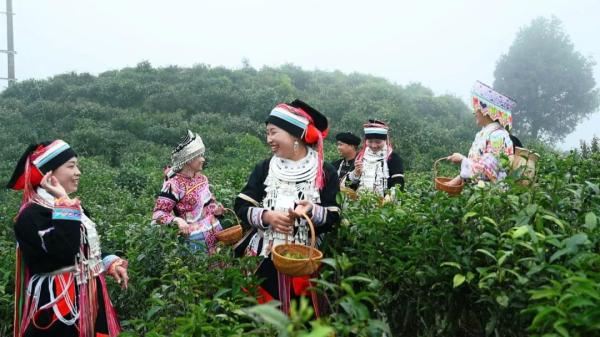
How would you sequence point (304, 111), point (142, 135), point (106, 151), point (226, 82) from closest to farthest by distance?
point (304, 111), point (106, 151), point (142, 135), point (226, 82)

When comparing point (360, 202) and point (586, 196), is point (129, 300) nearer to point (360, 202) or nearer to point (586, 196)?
point (360, 202)

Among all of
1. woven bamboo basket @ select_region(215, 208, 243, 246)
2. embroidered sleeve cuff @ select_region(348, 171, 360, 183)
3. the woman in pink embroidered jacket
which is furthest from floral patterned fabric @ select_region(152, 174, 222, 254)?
embroidered sleeve cuff @ select_region(348, 171, 360, 183)

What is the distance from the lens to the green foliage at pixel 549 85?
34.3 meters

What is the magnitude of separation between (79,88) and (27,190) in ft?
71.6

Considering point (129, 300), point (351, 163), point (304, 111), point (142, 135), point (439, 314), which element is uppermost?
point (142, 135)

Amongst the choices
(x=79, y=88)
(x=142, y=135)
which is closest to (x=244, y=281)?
(x=142, y=135)

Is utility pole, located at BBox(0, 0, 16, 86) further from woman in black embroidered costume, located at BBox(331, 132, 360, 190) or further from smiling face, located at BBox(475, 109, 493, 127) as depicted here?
smiling face, located at BBox(475, 109, 493, 127)

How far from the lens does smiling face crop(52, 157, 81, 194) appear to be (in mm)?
2672

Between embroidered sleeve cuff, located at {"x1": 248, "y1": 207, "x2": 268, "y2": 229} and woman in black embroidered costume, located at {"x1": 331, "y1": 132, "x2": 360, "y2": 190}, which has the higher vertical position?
woman in black embroidered costume, located at {"x1": 331, "y1": 132, "x2": 360, "y2": 190}

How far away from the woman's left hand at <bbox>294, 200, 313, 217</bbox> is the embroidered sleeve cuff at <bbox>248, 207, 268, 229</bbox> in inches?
8.4

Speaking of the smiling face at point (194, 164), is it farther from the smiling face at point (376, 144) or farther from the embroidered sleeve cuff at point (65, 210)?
the smiling face at point (376, 144)

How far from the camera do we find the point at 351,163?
6242 millimetres

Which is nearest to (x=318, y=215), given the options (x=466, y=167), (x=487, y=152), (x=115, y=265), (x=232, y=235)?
(x=232, y=235)

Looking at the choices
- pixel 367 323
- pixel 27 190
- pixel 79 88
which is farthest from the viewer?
pixel 79 88
